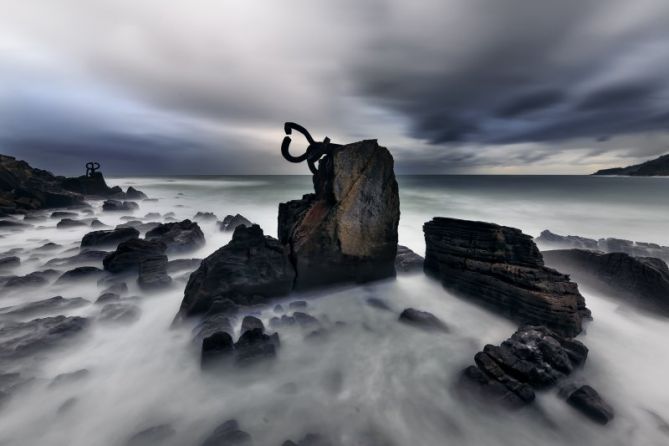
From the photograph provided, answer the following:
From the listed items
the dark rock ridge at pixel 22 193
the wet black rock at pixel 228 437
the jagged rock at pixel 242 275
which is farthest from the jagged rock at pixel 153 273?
the dark rock ridge at pixel 22 193

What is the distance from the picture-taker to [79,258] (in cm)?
864

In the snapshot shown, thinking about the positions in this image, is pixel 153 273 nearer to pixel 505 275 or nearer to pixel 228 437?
pixel 228 437

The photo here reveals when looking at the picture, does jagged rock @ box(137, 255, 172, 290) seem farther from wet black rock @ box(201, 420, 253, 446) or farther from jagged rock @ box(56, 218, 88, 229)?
jagged rock @ box(56, 218, 88, 229)

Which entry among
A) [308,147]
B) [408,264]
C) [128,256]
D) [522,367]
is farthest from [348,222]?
[128,256]

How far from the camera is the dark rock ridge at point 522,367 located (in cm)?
357

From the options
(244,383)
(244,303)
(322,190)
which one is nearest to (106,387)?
(244,383)

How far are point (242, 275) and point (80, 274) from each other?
468 cm

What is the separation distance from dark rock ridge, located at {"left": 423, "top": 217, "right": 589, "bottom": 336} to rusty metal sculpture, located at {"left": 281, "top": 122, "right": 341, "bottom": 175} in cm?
328

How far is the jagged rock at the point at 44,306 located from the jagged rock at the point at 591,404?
852cm

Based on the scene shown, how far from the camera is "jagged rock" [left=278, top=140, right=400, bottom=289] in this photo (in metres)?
6.55

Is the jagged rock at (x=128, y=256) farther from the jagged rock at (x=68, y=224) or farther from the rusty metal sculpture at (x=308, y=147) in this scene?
the jagged rock at (x=68, y=224)

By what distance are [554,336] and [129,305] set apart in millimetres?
7613

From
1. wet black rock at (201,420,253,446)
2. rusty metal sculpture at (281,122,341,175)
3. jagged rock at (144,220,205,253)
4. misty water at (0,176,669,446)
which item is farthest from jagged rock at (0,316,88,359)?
rusty metal sculpture at (281,122,341,175)

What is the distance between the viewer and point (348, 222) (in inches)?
262
